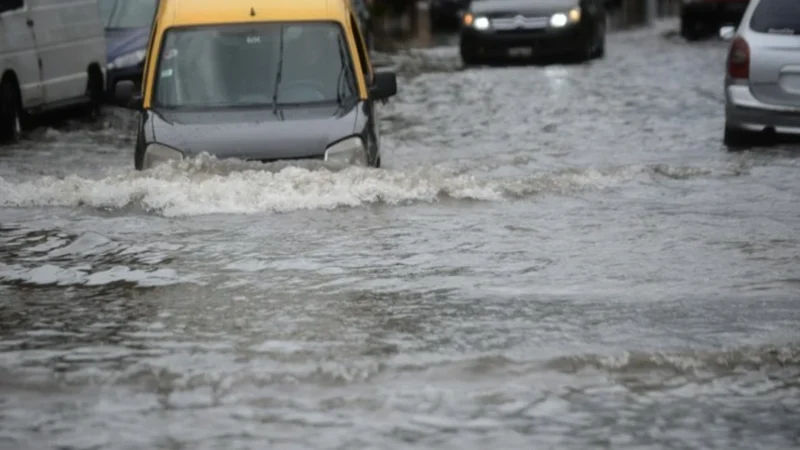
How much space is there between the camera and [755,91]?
18.4 metres

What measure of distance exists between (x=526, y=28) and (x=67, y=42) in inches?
430

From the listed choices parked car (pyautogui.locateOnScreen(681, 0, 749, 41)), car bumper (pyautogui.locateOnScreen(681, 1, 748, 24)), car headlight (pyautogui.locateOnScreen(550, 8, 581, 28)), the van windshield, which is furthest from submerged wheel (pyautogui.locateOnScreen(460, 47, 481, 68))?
the van windshield

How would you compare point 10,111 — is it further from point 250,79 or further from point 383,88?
point 383,88

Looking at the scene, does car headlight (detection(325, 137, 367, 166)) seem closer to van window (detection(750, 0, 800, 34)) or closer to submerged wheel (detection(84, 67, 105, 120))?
van window (detection(750, 0, 800, 34))

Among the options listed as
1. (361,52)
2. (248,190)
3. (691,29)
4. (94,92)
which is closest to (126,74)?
(94,92)

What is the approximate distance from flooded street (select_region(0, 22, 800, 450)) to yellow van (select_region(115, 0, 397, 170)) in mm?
266

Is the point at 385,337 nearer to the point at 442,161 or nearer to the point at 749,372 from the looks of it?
the point at 749,372

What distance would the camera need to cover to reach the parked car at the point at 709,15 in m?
42.5

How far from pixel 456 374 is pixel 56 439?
180 cm

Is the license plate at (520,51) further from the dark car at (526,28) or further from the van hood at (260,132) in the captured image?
the van hood at (260,132)

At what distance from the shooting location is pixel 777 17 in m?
18.8

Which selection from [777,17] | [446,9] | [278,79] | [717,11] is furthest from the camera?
[446,9]

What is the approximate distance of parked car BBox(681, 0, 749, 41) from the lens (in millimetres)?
42469

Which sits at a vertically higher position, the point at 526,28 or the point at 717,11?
the point at 526,28
